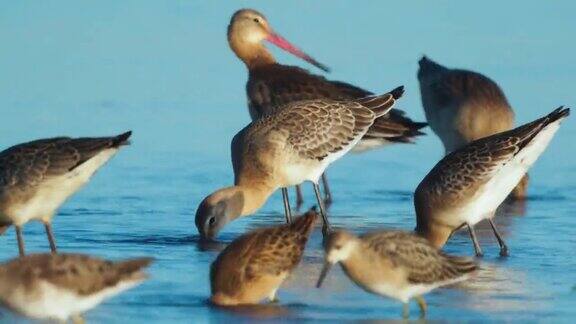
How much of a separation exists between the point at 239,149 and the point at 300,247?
305 centimetres

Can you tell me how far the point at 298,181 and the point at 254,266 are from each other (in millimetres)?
3565

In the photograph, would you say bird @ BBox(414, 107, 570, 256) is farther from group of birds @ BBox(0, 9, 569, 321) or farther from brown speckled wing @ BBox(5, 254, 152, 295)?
brown speckled wing @ BBox(5, 254, 152, 295)

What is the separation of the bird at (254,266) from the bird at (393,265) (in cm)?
39

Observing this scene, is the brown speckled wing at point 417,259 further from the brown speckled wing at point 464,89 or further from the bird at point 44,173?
the brown speckled wing at point 464,89

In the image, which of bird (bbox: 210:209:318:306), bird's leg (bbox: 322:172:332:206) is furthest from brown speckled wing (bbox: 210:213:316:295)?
bird's leg (bbox: 322:172:332:206)

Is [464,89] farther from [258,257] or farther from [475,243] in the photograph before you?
[258,257]

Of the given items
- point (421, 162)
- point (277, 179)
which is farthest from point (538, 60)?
point (277, 179)

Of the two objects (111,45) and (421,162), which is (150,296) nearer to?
(421,162)

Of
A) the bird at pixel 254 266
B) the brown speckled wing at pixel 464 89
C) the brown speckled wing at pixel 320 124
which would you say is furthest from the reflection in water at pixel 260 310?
the brown speckled wing at pixel 464 89

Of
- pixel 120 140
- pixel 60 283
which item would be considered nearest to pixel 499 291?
pixel 120 140

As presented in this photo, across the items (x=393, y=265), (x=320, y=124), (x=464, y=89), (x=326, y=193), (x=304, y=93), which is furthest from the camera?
(x=464, y=89)

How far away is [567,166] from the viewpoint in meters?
17.6

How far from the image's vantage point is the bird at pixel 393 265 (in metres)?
10.6

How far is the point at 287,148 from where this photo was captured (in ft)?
46.7
